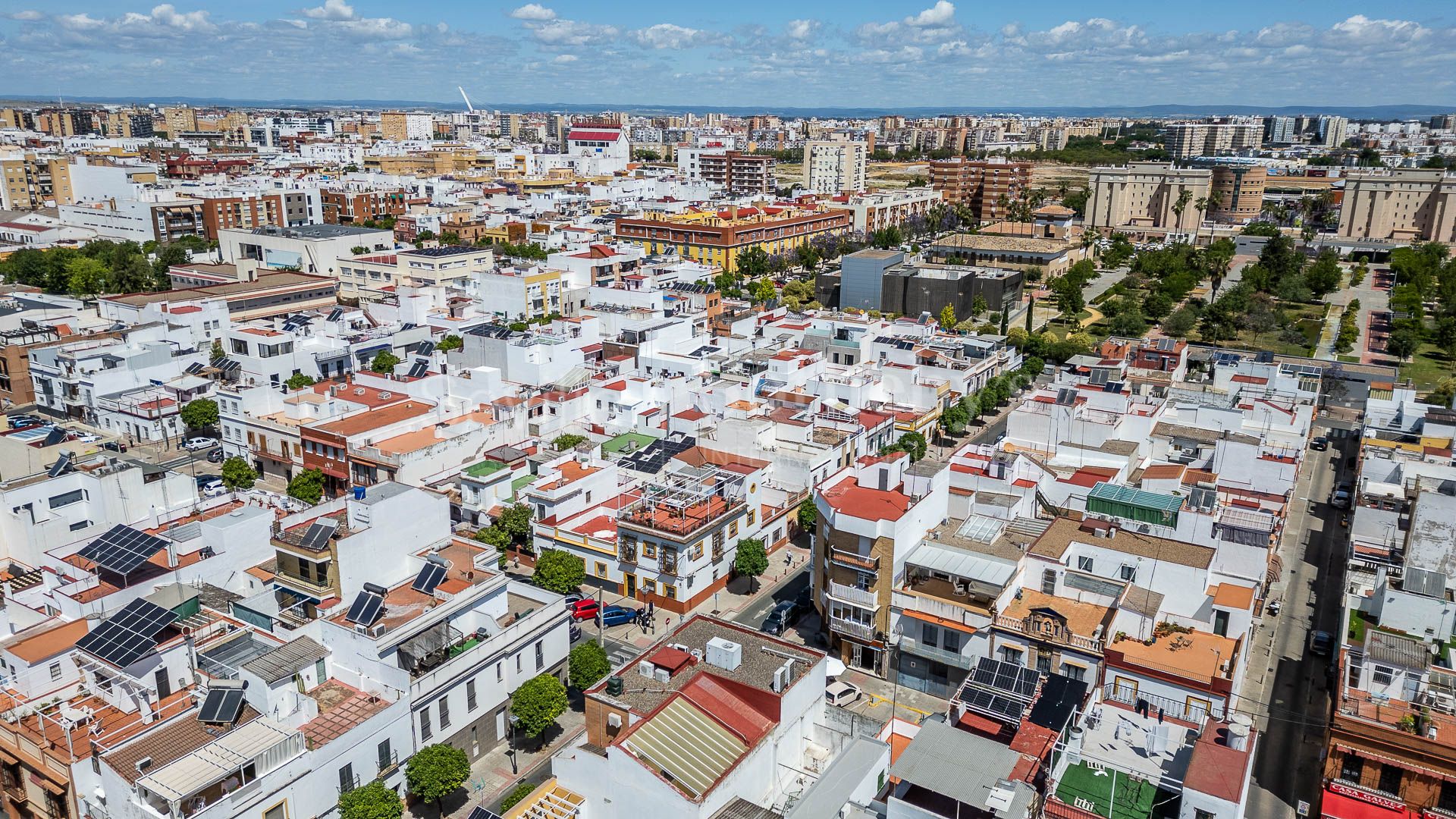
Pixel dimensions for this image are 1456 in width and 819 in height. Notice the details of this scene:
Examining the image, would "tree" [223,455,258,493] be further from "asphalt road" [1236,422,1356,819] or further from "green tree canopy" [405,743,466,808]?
"asphalt road" [1236,422,1356,819]

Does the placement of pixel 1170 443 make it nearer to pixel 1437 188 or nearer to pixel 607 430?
pixel 607 430

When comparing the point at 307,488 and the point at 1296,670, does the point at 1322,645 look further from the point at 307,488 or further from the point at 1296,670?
the point at 307,488

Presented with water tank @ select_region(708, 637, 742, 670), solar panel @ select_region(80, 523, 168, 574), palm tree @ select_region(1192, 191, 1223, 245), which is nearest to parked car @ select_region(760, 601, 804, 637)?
water tank @ select_region(708, 637, 742, 670)

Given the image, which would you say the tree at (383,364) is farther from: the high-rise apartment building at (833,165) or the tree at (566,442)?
the high-rise apartment building at (833,165)

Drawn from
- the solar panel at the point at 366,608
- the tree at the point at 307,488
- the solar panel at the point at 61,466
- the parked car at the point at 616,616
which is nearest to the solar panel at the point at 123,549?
the solar panel at the point at 61,466

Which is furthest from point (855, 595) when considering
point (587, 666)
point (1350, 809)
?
point (1350, 809)

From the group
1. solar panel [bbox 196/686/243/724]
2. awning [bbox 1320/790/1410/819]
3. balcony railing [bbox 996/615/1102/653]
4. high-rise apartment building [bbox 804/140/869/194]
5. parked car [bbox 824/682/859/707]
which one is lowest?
parked car [bbox 824/682/859/707]
